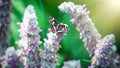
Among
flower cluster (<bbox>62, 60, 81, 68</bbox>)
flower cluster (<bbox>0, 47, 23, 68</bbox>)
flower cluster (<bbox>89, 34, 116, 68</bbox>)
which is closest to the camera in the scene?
flower cluster (<bbox>89, 34, 116, 68</bbox>)

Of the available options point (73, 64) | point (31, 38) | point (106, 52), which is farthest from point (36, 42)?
point (106, 52)

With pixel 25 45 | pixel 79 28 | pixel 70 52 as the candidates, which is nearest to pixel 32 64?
pixel 25 45

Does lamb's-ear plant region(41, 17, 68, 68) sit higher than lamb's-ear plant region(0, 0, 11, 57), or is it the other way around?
lamb's-ear plant region(0, 0, 11, 57)

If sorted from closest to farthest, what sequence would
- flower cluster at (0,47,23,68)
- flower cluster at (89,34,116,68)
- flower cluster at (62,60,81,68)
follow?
flower cluster at (89,34,116,68) < flower cluster at (62,60,81,68) < flower cluster at (0,47,23,68)

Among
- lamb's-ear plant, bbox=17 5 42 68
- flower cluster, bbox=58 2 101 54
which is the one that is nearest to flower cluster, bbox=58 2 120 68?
flower cluster, bbox=58 2 101 54

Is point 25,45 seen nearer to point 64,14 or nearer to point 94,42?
point 64,14

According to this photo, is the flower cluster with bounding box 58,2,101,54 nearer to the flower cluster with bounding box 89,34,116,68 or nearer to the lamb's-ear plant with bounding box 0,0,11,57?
the flower cluster with bounding box 89,34,116,68

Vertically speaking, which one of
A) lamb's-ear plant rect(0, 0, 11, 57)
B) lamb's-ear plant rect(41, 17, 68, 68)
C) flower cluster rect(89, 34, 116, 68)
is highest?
lamb's-ear plant rect(0, 0, 11, 57)
